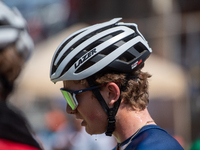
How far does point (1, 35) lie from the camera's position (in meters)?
1.36

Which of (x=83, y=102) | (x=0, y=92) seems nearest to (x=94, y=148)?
(x=83, y=102)

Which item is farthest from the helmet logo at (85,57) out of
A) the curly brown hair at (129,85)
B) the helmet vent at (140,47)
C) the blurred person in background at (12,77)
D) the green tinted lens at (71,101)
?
the blurred person in background at (12,77)

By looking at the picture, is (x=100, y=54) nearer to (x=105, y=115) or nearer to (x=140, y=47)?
(x=140, y=47)

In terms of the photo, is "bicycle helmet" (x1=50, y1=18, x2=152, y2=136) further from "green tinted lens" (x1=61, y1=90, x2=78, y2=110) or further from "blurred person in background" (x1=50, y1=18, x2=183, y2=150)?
"green tinted lens" (x1=61, y1=90, x2=78, y2=110)

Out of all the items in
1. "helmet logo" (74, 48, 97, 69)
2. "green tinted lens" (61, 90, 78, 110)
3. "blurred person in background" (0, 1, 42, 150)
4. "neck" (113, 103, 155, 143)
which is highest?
"blurred person in background" (0, 1, 42, 150)

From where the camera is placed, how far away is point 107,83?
224 cm

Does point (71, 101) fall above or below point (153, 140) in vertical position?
above

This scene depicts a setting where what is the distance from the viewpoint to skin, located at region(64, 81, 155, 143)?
223 cm

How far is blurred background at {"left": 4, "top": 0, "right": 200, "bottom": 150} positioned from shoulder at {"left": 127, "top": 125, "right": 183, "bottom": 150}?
318cm

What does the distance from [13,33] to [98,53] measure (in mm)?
969

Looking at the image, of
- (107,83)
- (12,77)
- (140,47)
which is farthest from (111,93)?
(12,77)

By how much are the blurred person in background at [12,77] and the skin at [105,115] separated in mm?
898

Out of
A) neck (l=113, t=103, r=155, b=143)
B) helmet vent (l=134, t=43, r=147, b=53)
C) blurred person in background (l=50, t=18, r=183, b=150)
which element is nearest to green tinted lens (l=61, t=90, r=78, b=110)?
blurred person in background (l=50, t=18, r=183, b=150)

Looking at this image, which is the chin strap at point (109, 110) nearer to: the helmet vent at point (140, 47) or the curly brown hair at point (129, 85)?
the curly brown hair at point (129, 85)
